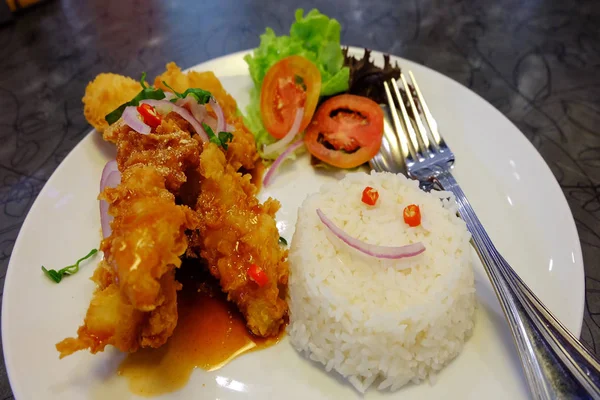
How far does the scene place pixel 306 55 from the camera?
374cm

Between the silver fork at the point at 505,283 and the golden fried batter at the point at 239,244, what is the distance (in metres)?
1.14

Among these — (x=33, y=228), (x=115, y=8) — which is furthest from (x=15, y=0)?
(x=33, y=228)

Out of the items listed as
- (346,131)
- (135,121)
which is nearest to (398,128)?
(346,131)

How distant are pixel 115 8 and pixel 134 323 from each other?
5.03 m

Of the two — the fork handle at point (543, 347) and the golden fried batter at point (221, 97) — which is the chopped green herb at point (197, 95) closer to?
the golden fried batter at point (221, 97)

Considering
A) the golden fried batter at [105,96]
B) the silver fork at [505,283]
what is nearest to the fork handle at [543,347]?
the silver fork at [505,283]

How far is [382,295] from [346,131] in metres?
1.51

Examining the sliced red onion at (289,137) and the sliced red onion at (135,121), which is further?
the sliced red onion at (289,137)

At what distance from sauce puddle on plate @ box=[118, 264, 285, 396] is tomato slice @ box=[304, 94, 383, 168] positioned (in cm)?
131

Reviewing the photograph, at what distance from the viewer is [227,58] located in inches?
162

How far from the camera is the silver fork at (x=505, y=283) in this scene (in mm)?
1816

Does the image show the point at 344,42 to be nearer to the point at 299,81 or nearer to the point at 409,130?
the point at 299,81

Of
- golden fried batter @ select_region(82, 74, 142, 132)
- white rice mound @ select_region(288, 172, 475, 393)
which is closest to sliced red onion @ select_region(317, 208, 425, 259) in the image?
white rice mound @ select_region(288, 172, 475, 393)

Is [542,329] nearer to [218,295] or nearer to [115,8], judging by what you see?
[218,295]
